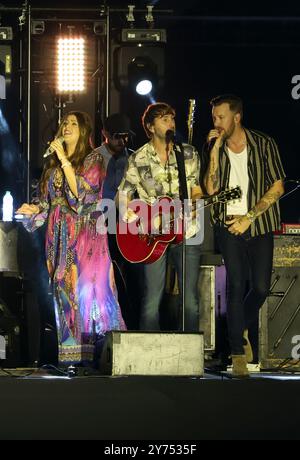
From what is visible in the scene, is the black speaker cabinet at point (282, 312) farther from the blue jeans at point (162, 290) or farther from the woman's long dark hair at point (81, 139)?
the woman's long dark hair at point (81, 139)

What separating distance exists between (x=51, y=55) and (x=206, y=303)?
2.13 metres

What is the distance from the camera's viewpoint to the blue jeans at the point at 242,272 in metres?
8.23

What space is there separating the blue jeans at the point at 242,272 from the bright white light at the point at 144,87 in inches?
54.7

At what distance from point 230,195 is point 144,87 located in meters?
1.43

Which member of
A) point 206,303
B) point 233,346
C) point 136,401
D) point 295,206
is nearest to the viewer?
point 136,401

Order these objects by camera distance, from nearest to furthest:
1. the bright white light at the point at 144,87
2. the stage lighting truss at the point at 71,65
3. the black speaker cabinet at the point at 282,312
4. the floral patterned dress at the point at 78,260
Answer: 1. the floral patterned dress at the point at 78,260
2. the black speaker cabinet at the point at 282,312
3. the bright white light at the point at 144,87
4. the stage lighting truss at the point at 71,65

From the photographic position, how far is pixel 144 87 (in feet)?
30.5

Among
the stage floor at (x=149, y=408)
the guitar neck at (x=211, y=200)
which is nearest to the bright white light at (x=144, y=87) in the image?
the guitar neck at (x=211, y=200)

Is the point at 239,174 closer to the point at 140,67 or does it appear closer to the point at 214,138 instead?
Result: the point at 214,138

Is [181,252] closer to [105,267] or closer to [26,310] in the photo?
[105,267]

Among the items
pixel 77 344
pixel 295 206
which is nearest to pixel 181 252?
pixel 77 344

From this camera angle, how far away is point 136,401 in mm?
6434

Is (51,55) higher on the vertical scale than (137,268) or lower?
higher

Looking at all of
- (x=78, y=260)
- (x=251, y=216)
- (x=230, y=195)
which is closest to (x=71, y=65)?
(x=78, y=260)
